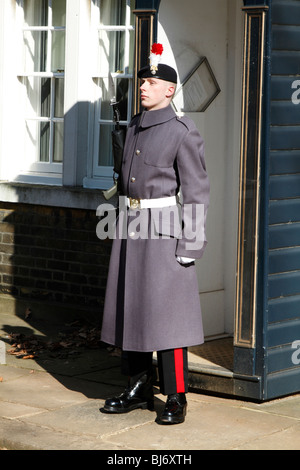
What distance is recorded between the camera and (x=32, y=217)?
879cm

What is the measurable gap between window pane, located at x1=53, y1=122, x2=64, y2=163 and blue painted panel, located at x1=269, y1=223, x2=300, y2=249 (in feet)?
11.1

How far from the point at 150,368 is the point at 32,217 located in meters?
3.35

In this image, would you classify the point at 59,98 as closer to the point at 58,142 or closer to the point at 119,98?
the point at 58,142

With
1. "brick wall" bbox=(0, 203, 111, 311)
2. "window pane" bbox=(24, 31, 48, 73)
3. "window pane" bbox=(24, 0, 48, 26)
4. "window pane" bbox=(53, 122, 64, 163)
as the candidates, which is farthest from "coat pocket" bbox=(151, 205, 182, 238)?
"window pane" bbox=(24, 0, 48, 26)

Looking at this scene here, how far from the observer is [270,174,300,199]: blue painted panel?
5.76 metres

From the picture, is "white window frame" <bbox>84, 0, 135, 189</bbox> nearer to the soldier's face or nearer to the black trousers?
the soldier's face

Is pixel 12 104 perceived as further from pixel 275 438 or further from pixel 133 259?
pixel 275 438

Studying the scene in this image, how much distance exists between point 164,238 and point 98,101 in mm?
3237

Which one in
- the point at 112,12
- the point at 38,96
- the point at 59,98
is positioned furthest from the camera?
the point at 38,96

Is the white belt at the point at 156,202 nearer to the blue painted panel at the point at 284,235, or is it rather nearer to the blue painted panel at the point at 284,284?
the blue painted panel at the point at 284,235

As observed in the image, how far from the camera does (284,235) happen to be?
5.86 meters

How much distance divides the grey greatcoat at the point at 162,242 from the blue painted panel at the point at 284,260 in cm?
54

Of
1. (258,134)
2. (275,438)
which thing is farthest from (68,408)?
(258,134)

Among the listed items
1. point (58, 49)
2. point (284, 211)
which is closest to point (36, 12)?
point (58, 49)
